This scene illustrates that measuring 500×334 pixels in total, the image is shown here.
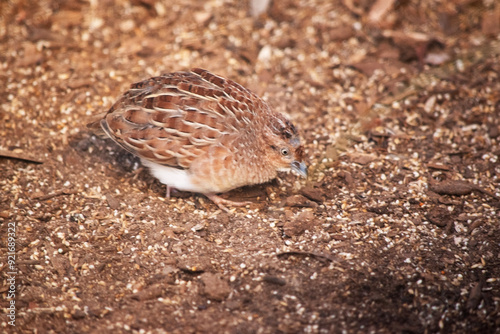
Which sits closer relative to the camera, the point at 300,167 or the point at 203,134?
the point at 203,134

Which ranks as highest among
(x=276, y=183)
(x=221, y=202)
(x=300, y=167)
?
(x=300, y=167)

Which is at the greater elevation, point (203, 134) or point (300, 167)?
point (203, 134)

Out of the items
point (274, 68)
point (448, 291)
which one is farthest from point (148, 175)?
point (448, 291)

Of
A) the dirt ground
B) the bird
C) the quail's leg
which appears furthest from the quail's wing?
the dirt ground

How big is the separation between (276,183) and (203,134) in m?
1.07

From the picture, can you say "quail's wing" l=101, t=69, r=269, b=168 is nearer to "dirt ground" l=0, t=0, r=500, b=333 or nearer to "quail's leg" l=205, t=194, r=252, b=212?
"quail's leg" l=205, t=194, r=252, b=212

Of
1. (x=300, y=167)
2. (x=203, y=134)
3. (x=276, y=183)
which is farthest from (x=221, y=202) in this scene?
(x=300, y=167)

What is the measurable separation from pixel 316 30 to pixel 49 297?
4932 millimetres

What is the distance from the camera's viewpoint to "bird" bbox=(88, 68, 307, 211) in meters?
4.77

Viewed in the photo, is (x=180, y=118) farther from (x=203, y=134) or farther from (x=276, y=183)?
(x=276, y=183)

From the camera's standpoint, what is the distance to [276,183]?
5.38m

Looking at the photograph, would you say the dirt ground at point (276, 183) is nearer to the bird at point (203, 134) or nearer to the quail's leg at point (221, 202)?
the quail's leg at point (221, 202)

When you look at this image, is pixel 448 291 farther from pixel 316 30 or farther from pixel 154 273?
pixel 316 30

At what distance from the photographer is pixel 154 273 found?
4449mm
